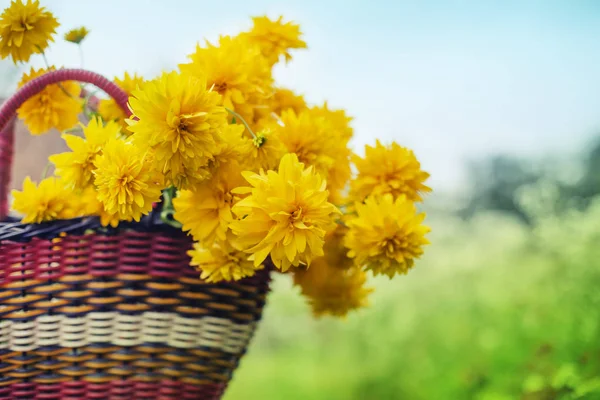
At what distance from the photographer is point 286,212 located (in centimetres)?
53

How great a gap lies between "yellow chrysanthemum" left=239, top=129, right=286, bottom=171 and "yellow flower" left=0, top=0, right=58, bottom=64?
327 mm

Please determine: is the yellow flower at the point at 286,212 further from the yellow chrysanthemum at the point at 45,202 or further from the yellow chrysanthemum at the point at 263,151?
the yellow chrysanthemum at the point at 45,202

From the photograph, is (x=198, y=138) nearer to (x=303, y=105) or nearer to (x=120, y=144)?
(x=120, y=144)

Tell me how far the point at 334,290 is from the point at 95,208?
1.09ft

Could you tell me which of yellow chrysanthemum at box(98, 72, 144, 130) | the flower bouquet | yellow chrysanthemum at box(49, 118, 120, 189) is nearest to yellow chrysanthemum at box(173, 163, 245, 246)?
the flower bouquet

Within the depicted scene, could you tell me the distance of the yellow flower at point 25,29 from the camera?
29.7 inches

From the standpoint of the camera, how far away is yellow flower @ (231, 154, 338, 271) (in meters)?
0.53

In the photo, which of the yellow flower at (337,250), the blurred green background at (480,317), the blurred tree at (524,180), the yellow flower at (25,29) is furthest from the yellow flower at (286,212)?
the blurred tree at (524,180)

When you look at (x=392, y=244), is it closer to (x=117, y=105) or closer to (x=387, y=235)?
(x=387, y=235)

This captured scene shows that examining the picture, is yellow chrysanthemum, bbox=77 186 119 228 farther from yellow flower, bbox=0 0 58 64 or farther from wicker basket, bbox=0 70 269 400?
yellow flower, bbox=0 0 58 64

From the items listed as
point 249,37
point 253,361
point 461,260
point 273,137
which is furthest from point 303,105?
point 253,361

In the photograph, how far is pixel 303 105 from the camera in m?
0.84

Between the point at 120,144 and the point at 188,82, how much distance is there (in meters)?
0.10

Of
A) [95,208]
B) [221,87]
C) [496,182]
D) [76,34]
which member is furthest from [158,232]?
[496,182]
